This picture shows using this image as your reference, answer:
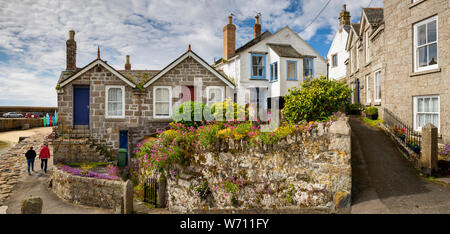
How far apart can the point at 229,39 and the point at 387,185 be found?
1792 cm

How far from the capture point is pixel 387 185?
8.48 metres

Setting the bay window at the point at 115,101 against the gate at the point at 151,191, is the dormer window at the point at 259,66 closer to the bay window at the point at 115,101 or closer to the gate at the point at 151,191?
the bay window at the point at 115,101

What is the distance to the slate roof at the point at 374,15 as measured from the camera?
17359 millimetres

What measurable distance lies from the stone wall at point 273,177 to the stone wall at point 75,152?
7.35 m

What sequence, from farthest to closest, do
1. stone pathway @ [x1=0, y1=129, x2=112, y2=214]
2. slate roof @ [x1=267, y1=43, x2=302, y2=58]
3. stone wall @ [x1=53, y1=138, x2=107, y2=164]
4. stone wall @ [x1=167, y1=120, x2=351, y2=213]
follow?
slate roof @ [x1=267, y1=43, x2=302, y2=58] < stone wall @ [x1=53, y1=138, x2=107, y2=164] < stone pathway @ [x1=0, y1=129, x2=112, y2=214] < stone wall @ [x1=167, y1=120, x2=351, y2=213]

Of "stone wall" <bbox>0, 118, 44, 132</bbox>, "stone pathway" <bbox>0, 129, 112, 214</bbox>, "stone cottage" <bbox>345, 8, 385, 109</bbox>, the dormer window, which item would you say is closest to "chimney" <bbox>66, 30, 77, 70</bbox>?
"stone pathway" <bbox>0, 129, 112, 214</bbox>

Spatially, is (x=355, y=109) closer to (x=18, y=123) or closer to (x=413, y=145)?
(x=413, y=145)

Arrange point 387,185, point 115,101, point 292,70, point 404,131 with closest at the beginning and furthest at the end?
point 387,185 < point 404,131 < point 115,101 < point 292,70

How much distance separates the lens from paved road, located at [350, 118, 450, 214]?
7234 millimetres

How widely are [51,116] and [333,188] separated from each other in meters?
46.5

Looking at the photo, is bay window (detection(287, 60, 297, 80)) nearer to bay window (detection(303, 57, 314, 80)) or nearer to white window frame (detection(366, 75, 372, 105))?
bay window (detection(303, 57, 314, 80))

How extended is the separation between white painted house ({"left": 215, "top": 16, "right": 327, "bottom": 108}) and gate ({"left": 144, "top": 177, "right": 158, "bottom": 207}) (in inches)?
462

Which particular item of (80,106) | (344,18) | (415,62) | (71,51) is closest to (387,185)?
(415,62)

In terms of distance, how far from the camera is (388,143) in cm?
1149
